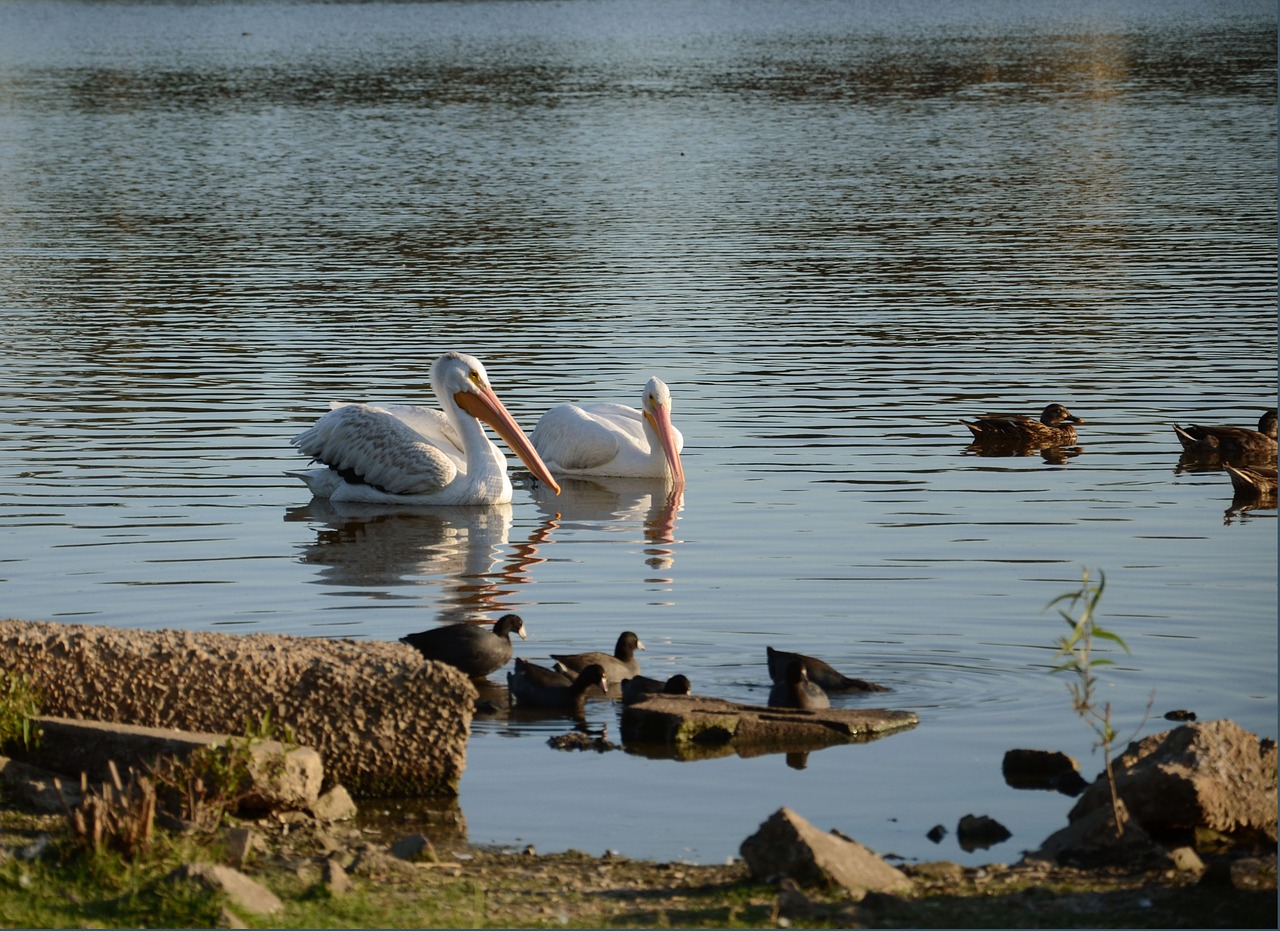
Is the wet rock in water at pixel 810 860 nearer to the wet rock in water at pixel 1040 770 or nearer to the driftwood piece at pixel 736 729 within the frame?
the wet rock in water at pixel 1040 770

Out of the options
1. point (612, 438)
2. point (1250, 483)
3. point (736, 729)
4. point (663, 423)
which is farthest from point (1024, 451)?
point (736, 729)

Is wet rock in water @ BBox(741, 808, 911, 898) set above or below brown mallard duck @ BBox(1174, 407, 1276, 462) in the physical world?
below

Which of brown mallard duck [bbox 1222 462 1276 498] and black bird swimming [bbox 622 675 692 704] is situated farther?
brown mallard duck [bbox 1222 462 1276 498]

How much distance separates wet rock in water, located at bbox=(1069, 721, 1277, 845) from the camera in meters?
6.76

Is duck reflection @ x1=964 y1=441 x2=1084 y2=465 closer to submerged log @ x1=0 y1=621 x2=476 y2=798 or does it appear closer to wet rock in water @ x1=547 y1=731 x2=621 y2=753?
wet rock in water @ x1=547 y1=731 x2=621 y2=753

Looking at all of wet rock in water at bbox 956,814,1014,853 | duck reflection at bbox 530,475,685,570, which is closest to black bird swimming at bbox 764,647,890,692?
wet rock in water at bbox 956,814,1014,853

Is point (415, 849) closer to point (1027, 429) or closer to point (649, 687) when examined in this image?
point (649, 687)

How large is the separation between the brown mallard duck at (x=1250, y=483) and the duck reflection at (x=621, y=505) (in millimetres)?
3644

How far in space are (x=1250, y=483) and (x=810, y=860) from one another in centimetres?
838

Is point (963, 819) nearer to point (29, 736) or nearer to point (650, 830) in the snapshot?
point (650, 830)

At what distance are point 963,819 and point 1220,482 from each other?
747 cm

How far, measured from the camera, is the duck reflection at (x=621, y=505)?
13.0m

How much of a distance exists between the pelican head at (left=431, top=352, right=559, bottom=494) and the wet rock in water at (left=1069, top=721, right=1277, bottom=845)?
830cm

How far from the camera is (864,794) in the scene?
765 centimetres
